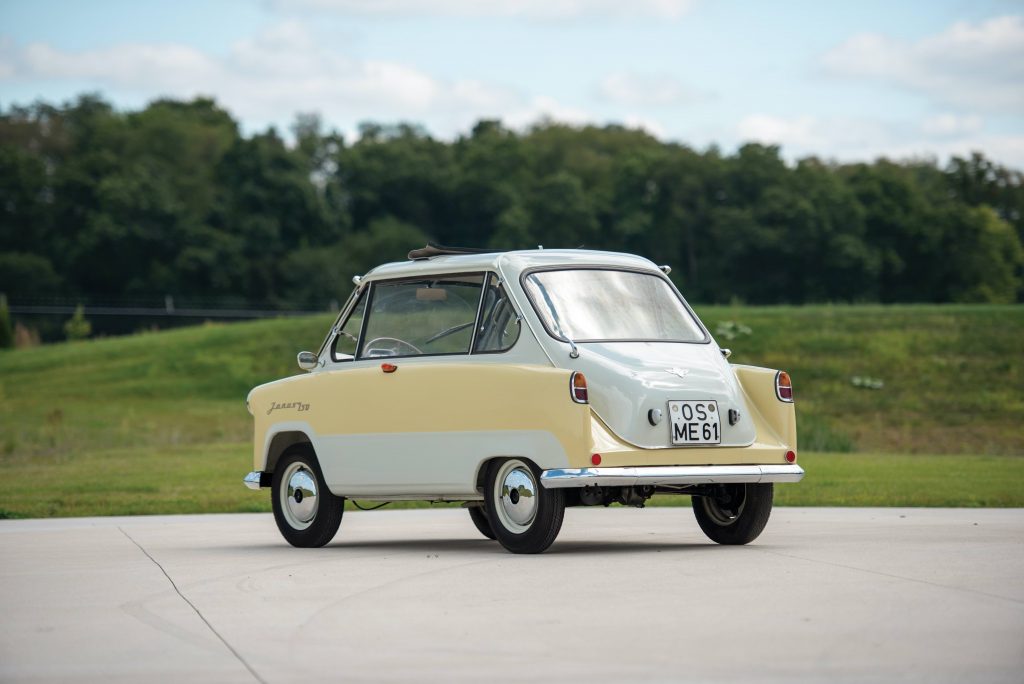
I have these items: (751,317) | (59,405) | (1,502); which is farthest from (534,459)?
(751,317)

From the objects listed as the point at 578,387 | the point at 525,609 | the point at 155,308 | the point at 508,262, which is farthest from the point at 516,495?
the point at 155,308

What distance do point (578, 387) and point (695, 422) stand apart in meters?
0.94

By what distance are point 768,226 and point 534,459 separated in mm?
84373

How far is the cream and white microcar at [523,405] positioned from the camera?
443 inches

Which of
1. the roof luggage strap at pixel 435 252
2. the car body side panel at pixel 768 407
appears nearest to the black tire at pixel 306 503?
the roof luggage strap at pixel 435 252

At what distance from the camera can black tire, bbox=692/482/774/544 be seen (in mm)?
12320

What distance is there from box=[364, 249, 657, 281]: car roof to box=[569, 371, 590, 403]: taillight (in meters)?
1.23

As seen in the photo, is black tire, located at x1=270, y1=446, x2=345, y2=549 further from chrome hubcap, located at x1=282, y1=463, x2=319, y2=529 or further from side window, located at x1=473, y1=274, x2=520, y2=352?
side window, located at x1=473, y1=274, x2=520, y2=352

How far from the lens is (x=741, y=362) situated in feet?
161

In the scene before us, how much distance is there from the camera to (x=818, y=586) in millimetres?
9266

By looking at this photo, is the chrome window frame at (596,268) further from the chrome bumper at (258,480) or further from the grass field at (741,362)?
the grass field at (741,362)

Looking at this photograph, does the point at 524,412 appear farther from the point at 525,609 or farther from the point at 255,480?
the point at 255,480

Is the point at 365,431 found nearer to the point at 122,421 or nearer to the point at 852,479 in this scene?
the point at 852,479

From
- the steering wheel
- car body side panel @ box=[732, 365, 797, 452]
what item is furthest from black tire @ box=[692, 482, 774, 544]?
the steering wheel
